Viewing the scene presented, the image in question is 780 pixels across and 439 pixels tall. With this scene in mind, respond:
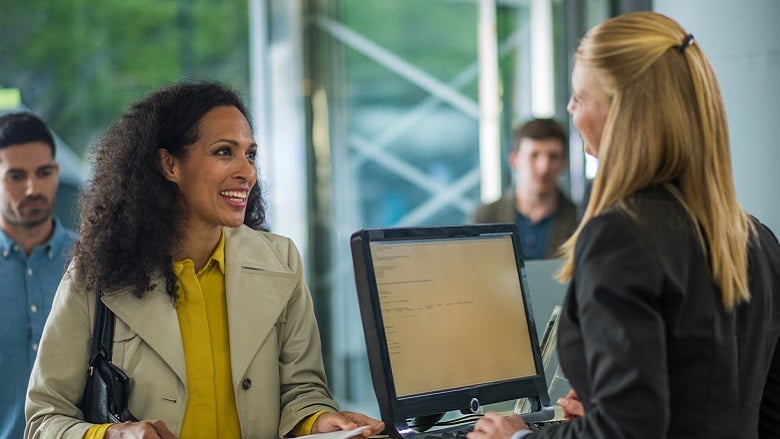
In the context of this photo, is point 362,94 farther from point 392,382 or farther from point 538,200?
point 392,382

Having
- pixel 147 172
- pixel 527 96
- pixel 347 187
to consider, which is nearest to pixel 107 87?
pixel 347 187

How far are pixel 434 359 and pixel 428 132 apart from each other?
173 inches

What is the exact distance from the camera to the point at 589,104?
5.70 feet

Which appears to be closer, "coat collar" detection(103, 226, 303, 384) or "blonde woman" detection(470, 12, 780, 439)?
"blonde woman" detection(470, 12, 780, 439)

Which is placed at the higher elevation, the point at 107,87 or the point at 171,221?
the point at 107,87

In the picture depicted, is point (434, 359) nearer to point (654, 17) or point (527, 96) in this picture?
point (654, 17)

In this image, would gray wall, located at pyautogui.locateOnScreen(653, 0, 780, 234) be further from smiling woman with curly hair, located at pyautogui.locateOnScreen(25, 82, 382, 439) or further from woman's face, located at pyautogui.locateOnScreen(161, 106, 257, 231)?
woman's face, located at pyautogui.locateOnScreen(161, 106, 257, 231)

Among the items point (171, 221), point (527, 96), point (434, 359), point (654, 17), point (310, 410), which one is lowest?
point (310, 410)

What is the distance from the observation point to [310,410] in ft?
7.84

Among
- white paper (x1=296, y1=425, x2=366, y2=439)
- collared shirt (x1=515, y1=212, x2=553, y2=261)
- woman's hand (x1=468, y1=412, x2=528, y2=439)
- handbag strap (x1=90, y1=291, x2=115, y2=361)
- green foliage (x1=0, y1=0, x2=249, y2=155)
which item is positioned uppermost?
green foliage (x1=0, y1=0, x2=249, y2=155)

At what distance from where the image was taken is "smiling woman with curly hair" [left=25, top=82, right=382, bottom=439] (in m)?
2.31

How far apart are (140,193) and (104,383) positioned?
488mm

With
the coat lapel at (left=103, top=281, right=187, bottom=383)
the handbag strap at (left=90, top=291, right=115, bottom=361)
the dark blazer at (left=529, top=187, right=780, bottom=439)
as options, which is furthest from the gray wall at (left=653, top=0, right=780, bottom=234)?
the handbag strap at (left=90, top=291, right=115, bottom=361)

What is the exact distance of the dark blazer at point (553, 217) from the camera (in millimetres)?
4861
